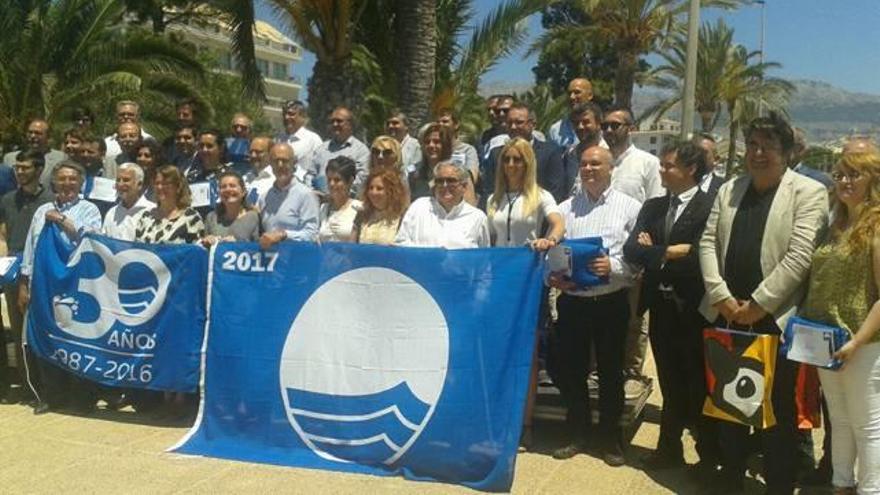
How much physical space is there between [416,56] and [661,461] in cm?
809

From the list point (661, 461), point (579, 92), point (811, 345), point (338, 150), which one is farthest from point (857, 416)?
point (338, 150)

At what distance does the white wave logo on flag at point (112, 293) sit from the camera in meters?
6.31

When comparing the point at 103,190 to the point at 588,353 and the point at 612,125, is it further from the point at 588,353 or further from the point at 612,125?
the point at 588,353

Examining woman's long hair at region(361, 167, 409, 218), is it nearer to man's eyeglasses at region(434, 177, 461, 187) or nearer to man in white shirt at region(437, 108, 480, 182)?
man's eyeglasses at region(434, 177, 461, 187)

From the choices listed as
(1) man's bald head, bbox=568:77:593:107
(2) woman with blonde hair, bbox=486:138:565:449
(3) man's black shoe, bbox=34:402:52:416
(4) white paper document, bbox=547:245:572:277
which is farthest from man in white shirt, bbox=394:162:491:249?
(3) man's black shoe, bbox=34:402:52:416

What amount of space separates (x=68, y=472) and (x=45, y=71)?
50.5 feet

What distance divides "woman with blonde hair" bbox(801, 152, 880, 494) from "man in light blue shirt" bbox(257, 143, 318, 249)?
3.48 m

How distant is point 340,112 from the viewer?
26.2 feet

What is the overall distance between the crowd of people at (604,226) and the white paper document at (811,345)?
3.0 inches

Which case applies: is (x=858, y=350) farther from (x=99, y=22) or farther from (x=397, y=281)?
(x=99, y=22)

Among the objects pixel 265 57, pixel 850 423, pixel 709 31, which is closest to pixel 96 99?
pixel 850 423

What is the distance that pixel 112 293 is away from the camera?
21.1 ft

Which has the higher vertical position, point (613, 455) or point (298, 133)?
point (298, 133)

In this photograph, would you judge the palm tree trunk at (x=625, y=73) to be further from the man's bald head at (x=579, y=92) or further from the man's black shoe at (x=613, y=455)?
the man's black shoe at (x=613, y=455)
